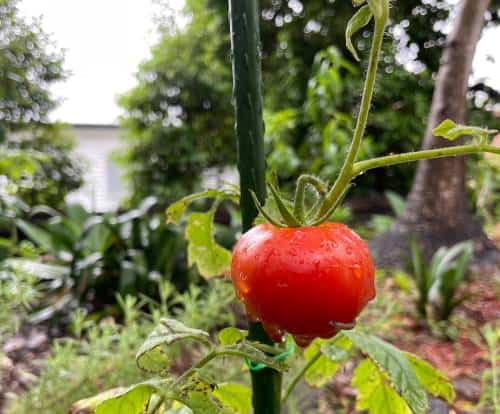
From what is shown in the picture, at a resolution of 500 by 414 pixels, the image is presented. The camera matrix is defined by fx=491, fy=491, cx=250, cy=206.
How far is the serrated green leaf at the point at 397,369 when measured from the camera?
0.35 m

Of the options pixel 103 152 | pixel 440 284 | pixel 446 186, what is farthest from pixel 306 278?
pixel 103 152

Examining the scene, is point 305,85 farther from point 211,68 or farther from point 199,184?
point 199,184

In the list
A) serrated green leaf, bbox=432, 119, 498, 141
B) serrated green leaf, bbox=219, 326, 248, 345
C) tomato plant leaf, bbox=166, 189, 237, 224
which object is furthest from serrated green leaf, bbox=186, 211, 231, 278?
serrated green leaf, bbox=432, 119, 498, 141

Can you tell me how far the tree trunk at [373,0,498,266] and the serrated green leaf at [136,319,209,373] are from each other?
213 centimetres

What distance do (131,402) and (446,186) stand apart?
7.95ft

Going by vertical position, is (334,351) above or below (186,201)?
below

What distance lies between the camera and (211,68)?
5.07 m

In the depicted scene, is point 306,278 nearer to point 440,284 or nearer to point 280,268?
point 280,268

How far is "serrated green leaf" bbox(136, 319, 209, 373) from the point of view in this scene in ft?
1.14

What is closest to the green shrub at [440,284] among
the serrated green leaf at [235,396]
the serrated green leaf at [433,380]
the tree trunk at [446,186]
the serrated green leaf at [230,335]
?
the tree trunk at [446,186]

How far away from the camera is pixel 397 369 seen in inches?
14.8

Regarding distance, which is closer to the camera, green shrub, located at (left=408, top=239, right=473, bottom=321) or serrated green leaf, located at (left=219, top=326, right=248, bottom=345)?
serrated green leaf, located at (left=219, top=326, right=248, bottom=345)

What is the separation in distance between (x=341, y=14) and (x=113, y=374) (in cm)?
410

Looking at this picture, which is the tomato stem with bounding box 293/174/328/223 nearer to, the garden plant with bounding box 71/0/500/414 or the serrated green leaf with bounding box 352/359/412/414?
the garden plant with bounding box 71/0/500/414
